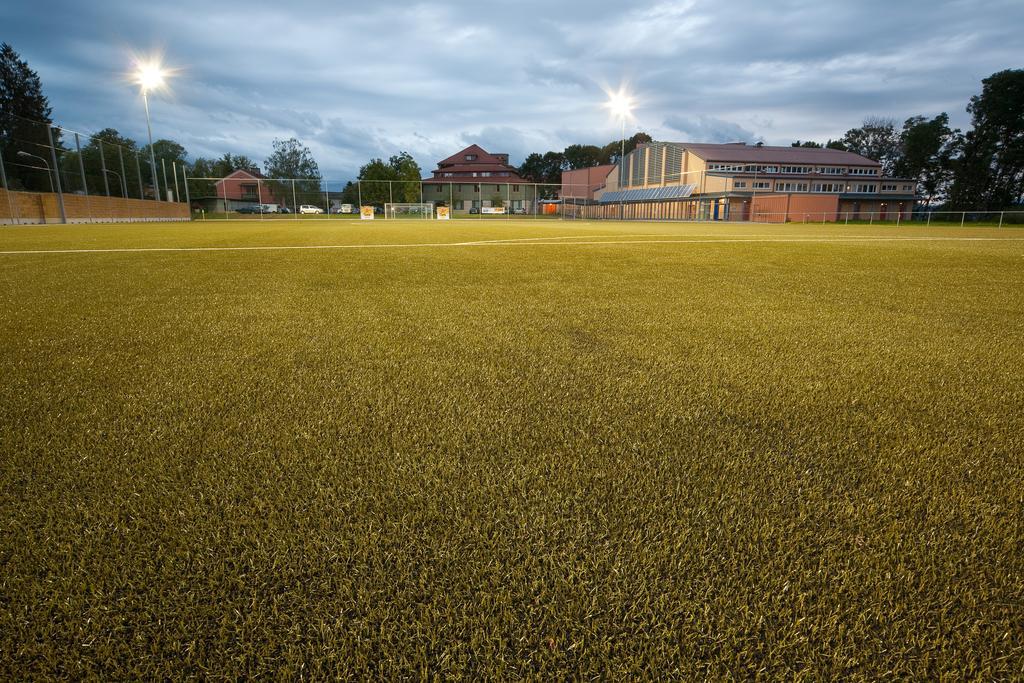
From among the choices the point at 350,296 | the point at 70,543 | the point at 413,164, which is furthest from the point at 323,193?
the point at 70,543

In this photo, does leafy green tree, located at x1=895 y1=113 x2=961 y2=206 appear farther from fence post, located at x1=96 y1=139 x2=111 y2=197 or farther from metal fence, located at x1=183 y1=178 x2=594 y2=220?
fence post, located at x1=96 y1=139 x2=111 y2=197

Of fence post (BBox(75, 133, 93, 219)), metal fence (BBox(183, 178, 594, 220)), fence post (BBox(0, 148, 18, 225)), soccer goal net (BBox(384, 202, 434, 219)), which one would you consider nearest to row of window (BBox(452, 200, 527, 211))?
metal fence (BBox(183, 178, 594, 220))

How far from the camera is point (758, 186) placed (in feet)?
156

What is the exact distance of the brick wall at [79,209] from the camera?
61.0 ft

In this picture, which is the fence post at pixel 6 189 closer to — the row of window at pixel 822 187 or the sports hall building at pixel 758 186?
the sports hall building at pixel 758 186

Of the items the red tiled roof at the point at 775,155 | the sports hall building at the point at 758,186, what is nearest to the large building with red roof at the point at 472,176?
the sports hall building at the point at 758,186

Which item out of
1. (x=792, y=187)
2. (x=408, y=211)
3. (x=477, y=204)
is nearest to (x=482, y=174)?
(x=477, y=204)

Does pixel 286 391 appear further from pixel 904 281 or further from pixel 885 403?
pixel 904 281

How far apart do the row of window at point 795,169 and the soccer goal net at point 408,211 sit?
2678 cm

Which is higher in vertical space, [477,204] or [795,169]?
[795,169]

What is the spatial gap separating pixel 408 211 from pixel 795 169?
3785cm

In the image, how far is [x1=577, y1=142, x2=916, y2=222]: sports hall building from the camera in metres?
43.0

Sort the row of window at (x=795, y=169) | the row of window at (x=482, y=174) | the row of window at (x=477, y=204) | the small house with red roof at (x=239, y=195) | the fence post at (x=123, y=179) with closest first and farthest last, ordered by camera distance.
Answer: the fence post at (x=123, y=179) → the small house with red roof at (x=239, y=195) → the row of window at (x=795, y=169) → the row of window at (x=477, y=204) → the row of window at (x=482, y=174)

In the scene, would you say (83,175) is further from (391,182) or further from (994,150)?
(994,150)
